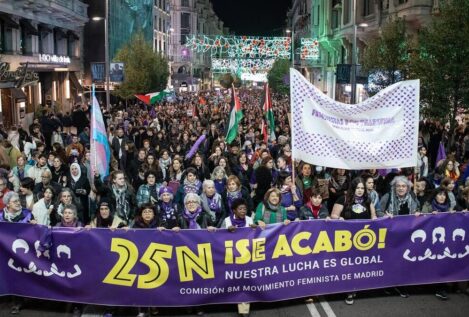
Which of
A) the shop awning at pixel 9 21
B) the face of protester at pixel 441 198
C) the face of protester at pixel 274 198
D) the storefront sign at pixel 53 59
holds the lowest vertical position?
the face of protester at pixel 441 198

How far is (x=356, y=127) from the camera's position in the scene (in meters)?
7.20

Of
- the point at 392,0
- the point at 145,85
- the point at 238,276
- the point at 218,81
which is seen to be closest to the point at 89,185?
the point at 238,276

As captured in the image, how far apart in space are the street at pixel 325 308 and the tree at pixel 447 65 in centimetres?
1098

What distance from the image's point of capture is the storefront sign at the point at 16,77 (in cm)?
2404

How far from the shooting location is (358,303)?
7207 millimetres

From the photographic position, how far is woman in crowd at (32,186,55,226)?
7.85 metres

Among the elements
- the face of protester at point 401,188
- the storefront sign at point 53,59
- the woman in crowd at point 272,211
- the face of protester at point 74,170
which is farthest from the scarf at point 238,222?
the storefront sign at point 53,59

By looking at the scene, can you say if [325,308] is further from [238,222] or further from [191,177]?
[191,177]

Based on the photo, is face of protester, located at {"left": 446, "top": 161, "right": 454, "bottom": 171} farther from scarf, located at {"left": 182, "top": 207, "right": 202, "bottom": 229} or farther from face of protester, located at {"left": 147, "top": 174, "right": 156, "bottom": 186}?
scarf, located at {"left": 182, "top": 207, "right": 202, "bottom": 229}

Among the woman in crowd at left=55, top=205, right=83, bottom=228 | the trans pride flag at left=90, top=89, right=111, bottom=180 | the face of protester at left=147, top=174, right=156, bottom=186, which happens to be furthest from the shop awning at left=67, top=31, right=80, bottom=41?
the woman in crowd at left=55, top=205, right=83, bottom=228

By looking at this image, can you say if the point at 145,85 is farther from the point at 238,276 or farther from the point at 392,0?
the point at 238,276

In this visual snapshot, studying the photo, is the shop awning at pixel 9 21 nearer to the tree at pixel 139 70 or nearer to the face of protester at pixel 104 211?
the tree at pixel 139 70

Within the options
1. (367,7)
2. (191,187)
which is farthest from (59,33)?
(191,187)

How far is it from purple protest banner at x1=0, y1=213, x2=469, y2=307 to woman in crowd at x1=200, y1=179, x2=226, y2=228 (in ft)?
4.81
